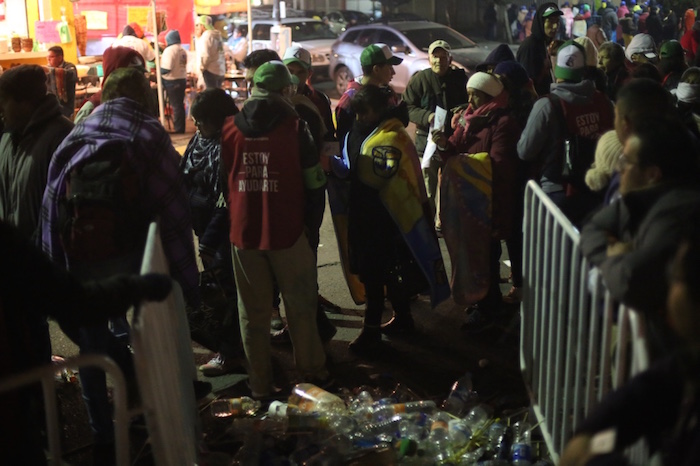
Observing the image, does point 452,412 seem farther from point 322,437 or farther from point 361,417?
point 322,437

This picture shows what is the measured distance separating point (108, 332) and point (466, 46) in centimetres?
1676

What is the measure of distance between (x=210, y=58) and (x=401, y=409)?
38.3 feet

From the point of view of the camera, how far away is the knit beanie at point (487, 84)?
5.65 m

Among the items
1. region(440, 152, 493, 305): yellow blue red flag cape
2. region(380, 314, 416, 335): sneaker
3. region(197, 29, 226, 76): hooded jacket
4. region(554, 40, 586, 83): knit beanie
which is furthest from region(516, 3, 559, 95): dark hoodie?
region(197, 29, 226, 76): hooded jacket

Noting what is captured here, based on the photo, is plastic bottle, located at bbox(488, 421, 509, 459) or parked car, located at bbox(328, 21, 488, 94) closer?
plastic bottle, located at bbox(488, 421, 509, 459)

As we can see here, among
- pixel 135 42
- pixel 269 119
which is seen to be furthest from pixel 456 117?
pixel 135 42

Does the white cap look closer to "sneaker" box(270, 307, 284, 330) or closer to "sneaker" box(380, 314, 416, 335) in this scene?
"sneaker" box(270, 307, 284, 330)

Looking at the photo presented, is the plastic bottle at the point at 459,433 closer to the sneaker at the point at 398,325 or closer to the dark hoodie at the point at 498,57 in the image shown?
the sneaker at the point at 398,325

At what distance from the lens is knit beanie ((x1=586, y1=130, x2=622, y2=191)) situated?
410 centimetres

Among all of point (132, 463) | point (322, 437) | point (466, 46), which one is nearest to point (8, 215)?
point (132, 463)

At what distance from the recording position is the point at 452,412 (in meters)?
4.68

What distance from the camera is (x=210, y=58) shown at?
1520 cm

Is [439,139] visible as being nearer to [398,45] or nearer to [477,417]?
[477,417]

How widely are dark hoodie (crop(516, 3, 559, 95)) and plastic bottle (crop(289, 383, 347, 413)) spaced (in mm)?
4918
